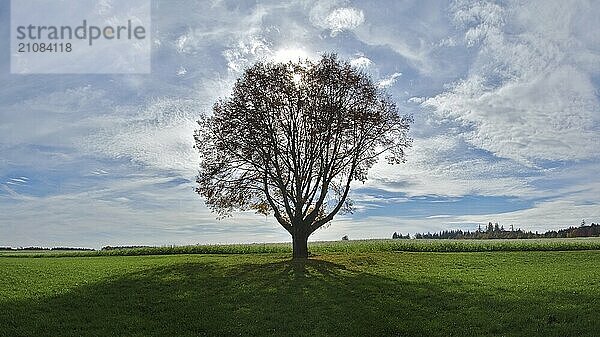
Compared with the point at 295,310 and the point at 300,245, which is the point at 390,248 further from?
the point at 295,310

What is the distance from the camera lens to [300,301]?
91.5 ft

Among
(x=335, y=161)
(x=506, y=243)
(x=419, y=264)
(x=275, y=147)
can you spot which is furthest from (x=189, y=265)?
(x=506, y=243)

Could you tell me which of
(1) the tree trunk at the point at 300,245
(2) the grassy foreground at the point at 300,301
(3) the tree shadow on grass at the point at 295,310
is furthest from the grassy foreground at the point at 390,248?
(3) the tree shadow on grass at the point at 295,310

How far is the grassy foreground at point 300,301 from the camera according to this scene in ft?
75.6

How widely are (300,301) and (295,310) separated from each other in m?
1.78

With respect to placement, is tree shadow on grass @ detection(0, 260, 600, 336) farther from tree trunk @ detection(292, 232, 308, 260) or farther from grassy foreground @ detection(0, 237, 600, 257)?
grassy foreground @ detection(0, 237, 600, 257)

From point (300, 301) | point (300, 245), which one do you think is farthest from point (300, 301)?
point (300, 245)

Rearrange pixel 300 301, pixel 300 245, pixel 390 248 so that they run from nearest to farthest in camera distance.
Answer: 1. pixel 300 301
2. pixel 300 245
3. pixel 390 248

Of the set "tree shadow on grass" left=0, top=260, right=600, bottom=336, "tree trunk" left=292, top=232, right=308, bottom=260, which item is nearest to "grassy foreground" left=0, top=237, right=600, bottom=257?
"tree trunk" left=292, top=232, right=308, bottom=260

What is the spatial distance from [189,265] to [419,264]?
58.4 ft

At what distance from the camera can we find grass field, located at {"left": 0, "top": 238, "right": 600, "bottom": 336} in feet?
75.6

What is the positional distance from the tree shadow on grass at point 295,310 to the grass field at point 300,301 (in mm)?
47

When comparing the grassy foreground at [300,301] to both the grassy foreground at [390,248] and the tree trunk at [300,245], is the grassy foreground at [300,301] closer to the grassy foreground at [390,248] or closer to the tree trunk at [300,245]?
the tree trunk at [300,245]

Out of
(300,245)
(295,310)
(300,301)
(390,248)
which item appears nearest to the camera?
(295,310)
